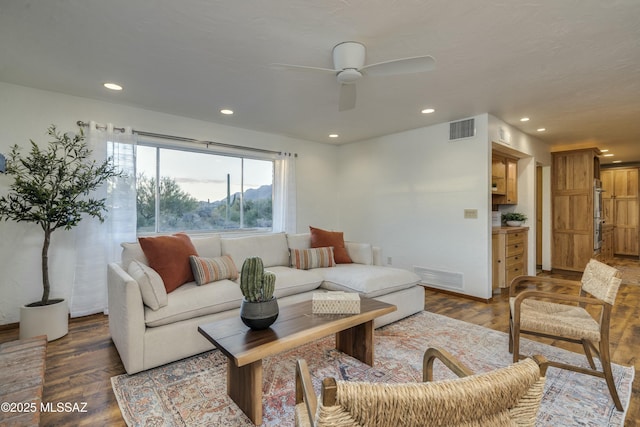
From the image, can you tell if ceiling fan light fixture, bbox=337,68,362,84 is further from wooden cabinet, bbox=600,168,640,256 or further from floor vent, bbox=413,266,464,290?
wooden cabinet, bbox=600,168,640,256

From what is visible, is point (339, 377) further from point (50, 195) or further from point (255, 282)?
point (50, 195)

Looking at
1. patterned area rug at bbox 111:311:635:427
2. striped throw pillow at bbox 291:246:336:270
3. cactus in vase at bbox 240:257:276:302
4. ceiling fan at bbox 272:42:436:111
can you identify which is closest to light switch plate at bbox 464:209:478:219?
patterned area rug at bbox 111:311:635:427

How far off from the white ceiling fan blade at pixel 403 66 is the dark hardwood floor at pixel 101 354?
7.76 ft

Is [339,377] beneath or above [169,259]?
beneath

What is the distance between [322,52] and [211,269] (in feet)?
6.78

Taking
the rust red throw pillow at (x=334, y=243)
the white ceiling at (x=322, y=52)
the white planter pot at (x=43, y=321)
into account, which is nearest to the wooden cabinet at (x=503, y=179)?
the white ceiling at (x=322, y=52)

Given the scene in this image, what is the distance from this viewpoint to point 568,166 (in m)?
5.89

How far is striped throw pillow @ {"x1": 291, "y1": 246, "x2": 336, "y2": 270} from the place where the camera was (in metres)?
3.59

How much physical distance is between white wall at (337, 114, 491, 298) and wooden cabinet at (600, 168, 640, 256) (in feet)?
18.9

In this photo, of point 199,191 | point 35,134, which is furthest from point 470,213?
point 35,134

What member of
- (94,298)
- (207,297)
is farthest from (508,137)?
(94,298)

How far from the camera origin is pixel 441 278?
4410 mm

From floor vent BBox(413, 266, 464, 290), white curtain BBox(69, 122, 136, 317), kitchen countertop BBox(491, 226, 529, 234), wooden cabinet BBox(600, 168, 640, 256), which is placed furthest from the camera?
wooden cabinet BBox(600, 168, 640, 256)

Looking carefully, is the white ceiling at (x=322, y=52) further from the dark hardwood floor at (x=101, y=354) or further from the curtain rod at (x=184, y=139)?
the dark hardwood floor at (x=101, y=354)
